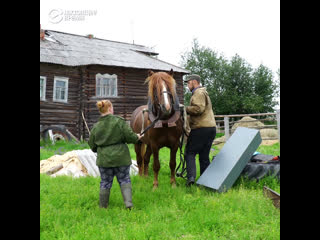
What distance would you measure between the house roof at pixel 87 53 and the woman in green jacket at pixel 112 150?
39.9 feet

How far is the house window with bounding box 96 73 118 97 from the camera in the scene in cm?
1717

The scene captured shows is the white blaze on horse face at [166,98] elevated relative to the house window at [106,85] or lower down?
lower down

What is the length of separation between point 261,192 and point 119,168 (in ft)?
7.74

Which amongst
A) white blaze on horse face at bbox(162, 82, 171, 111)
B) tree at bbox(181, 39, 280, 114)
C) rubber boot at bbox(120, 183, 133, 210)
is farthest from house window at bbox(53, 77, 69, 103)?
tree at bbox(181, 39, 280, 114)

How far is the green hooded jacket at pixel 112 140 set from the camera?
4.16 metres

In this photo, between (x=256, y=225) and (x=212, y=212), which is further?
(x=212, y=212)

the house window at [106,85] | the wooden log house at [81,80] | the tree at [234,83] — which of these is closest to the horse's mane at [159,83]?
the wooden log house at [81,80]

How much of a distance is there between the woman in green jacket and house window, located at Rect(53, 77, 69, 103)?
1287 centimetres

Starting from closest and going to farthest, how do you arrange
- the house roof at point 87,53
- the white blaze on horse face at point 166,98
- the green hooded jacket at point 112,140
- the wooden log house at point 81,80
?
the green hooded jacket at point 112,140
the white blaze on horse face at point 166,98
the wooden log house at point 81,80
the house roof at point 87,53

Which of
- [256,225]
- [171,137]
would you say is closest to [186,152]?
[171,137]

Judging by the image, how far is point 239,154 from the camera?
517 centimetres

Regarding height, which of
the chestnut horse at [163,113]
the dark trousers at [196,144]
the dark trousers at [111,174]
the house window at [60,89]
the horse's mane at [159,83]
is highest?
the house window at [60,89]

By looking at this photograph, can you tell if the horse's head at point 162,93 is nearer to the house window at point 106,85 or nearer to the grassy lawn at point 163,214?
the grassy lawn at point 163,214
